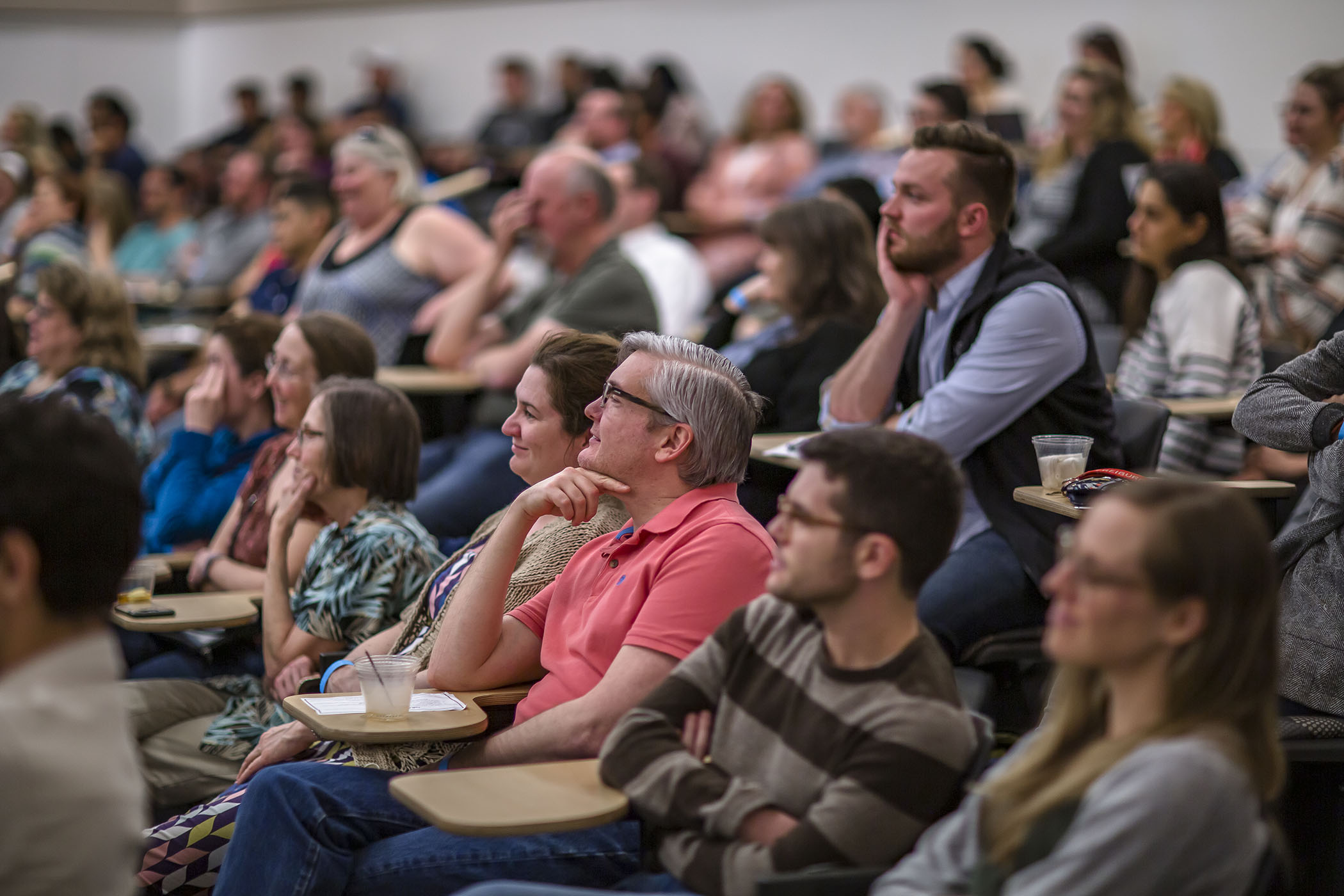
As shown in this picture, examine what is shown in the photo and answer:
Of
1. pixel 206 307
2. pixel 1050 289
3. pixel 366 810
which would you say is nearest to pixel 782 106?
pixel 206 307

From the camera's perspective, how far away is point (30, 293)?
5.17 m

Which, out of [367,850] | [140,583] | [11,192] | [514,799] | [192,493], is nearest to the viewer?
[514,799]

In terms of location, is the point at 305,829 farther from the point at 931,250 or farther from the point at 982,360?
the point at 931,250

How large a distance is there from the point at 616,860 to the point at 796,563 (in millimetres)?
615

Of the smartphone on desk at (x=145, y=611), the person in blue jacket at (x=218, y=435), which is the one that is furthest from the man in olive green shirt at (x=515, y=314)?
the smartphone on desk at (x=145, y=611)

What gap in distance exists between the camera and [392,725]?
193 cm

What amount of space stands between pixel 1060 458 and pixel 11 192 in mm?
6242

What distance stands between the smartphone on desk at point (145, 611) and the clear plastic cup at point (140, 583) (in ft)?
0.06

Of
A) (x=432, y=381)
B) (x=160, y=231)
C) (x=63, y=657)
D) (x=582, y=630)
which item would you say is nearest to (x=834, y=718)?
(x=582, y=630)

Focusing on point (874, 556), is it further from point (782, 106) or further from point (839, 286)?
point (782, 106)

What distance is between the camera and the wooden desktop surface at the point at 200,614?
2779 mm

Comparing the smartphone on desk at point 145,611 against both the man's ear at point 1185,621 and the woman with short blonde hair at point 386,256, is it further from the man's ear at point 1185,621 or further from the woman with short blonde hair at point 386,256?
the man's ear at point 1185,621

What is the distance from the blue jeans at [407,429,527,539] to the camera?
158 inches

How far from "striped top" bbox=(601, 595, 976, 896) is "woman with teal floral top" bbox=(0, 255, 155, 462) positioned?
2681 millimetres
